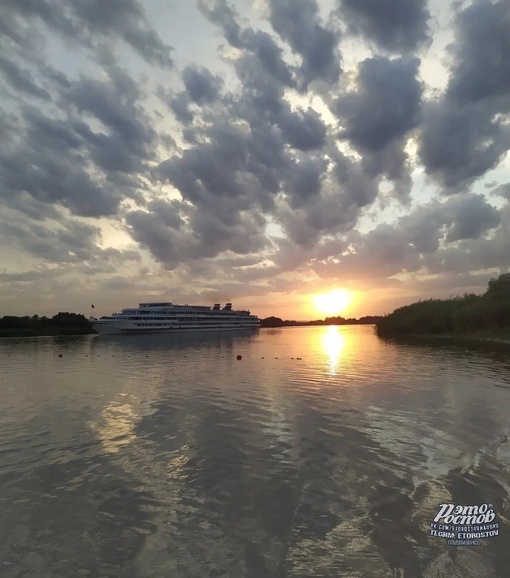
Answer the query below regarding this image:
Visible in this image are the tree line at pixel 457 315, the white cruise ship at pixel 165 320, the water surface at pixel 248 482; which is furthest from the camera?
the white cruise ship at pixel 165 320

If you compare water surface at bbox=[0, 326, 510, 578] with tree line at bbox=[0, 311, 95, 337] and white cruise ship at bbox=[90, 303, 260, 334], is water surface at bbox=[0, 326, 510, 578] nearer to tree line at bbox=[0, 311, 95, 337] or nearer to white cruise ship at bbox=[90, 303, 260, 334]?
white cruise ship at bbox=[90, 303, 260, 334]

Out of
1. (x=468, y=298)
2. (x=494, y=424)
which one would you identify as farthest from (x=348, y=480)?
(x=468, y=298)

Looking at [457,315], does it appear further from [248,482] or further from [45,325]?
[45,325]

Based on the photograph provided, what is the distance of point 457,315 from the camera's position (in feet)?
353

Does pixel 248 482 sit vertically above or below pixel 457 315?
below

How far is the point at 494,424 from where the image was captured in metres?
21.6

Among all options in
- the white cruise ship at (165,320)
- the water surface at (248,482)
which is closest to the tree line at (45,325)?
the white cruise ship at (165,320)

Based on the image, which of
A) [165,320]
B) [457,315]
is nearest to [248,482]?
[457,315]

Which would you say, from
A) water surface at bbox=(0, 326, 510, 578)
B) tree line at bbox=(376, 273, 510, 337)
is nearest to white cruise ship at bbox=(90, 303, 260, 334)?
tree line at bbox=(376, 273, 510, 337)

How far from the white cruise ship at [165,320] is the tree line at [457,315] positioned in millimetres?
62239

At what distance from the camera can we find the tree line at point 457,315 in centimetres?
9650

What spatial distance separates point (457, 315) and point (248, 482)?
107 meters

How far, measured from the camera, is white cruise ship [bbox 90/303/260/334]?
143m

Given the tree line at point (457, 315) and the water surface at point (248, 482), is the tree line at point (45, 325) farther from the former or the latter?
the water surface at point (248, 482)
